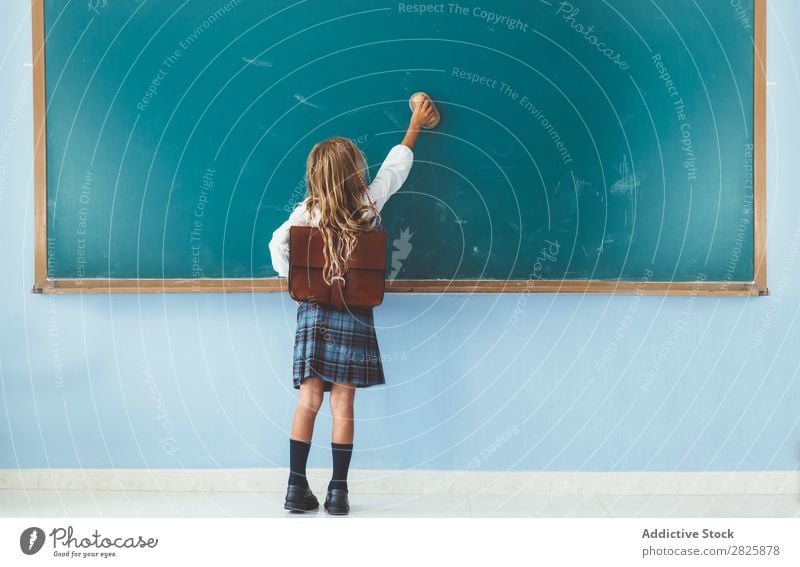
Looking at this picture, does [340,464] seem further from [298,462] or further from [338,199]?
[338,199]

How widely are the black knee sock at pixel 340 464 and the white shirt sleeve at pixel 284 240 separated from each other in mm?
511

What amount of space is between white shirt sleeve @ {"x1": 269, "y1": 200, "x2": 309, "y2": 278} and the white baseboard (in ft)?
2.20

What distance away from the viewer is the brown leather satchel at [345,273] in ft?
8.13

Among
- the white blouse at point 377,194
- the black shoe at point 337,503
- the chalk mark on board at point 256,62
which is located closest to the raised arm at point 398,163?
the white blouse at point 377,194

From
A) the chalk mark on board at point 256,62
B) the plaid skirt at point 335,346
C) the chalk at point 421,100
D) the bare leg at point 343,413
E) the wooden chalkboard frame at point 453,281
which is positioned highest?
→ the chalk mark on board at point 256,62

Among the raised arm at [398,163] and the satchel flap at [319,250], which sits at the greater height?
the raised arm at [398,163]

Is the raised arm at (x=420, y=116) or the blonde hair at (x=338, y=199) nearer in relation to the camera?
the blonde hair at (x=338, y=199)

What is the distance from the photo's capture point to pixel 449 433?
2.79 m

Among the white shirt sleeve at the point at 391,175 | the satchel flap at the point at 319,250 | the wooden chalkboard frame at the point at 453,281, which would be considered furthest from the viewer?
the wooden chalkboard frame at the point at 453,281

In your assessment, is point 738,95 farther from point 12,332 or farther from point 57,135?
point 12,332

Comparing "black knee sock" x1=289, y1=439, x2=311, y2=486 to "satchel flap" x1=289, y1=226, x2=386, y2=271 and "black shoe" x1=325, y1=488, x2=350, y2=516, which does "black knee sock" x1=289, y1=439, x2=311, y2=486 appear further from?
"satchel flap" x1=289, y1=226, x2=386, y2=271

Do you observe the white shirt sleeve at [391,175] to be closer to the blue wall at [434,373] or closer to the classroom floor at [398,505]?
the blue wall at [434,373]

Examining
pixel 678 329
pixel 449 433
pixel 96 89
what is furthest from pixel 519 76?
pixel 96 89

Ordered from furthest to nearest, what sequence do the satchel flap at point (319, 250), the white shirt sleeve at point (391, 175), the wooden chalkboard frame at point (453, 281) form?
the wooden chalkboard frame at point (453, 281) < the white shirt sleeve at point (391, 175) < the satchel flap at point (319, 250)
